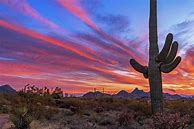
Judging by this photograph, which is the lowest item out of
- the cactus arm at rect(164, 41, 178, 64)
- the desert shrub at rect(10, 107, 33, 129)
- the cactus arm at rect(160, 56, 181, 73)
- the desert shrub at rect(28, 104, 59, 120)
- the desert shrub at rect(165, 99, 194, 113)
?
the desert shrub at rect(10, 107, 33, 129)

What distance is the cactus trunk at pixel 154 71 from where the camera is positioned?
19.4 metres

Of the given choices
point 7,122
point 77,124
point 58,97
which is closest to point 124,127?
point 77,124

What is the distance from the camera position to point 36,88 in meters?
26.1

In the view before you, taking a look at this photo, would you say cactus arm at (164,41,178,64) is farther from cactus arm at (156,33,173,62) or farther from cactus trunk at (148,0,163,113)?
cactus trunk at (148,0,163,113)

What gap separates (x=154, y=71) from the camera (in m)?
19.5

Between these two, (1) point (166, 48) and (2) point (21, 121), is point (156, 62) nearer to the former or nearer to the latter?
(1) point (166, 48)

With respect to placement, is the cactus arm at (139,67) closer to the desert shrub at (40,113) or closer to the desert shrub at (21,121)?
the desert shrub at (40,113)

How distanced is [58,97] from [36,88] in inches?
179

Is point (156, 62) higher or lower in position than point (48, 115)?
higher

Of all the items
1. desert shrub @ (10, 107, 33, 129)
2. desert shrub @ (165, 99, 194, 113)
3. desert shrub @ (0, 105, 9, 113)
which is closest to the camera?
desert shrub @ (10, 107, 33, 129)

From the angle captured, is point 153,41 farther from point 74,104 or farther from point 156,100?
point 74,104

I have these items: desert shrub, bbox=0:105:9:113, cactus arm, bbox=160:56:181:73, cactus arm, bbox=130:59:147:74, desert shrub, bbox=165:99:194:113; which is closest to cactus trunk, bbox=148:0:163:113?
cactus arm, bbox=160:56:181:73

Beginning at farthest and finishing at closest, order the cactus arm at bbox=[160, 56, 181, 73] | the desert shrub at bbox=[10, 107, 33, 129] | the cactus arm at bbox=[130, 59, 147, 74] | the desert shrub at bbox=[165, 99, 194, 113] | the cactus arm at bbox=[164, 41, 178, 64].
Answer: the desert shrub at bbox=[165, 99, 194, 113]
the cactus arm at bbox=[130, 59, 147, 74]
the cactus arm at bbox=[160, 56, 181, 73]
the cactus arm at bbox=[164, 41, 178, 64]
the desert shrub at bbox=[10, 107, 33, 129]

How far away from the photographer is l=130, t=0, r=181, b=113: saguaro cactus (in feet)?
62.6
